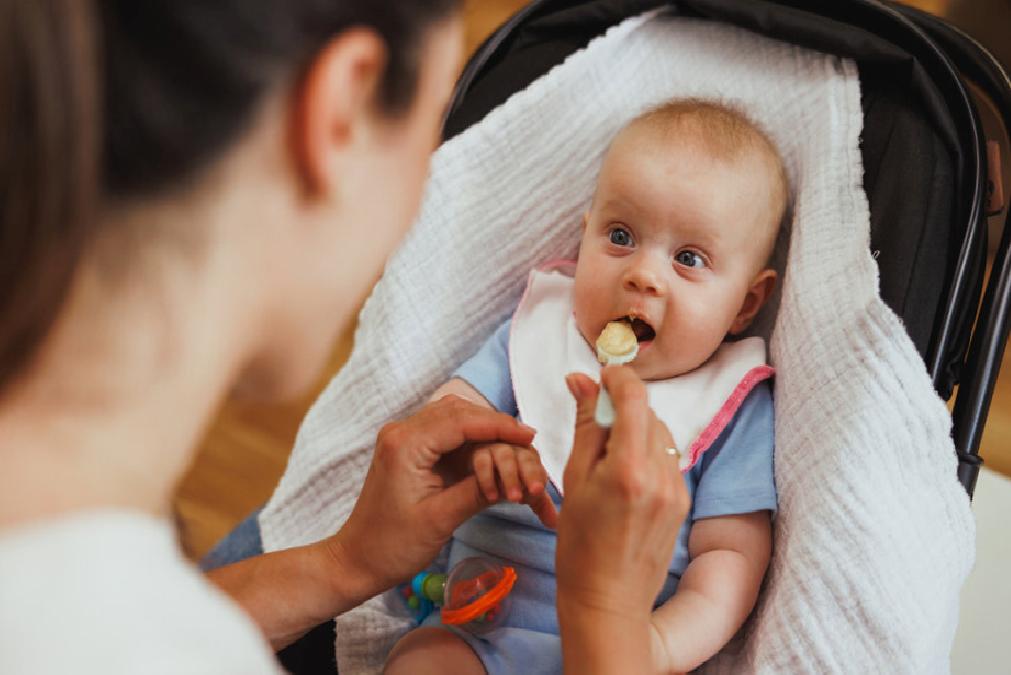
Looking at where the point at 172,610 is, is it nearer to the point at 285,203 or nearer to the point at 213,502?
the point at 285,203

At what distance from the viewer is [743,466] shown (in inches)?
39.9

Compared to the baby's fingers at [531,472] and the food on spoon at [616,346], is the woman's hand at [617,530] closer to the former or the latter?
the baby's fingers at [531,472]

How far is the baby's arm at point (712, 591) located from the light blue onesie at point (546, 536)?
22mm

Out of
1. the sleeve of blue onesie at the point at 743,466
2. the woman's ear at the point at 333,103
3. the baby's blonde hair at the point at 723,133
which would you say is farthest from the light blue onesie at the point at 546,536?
the woman's ear at the point at 333,103

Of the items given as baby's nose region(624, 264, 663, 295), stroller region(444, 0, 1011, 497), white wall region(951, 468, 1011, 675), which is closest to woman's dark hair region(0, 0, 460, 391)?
baby's nose region(624, 264, 663, 295)

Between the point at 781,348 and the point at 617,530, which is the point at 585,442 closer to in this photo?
the point at 617,530

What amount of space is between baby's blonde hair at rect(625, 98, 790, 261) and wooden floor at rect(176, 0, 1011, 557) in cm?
85

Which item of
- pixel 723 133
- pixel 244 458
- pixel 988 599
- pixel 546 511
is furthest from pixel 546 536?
pixel 244 458

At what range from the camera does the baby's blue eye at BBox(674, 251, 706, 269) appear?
1071 millimetres

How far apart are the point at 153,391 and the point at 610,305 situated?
62cm

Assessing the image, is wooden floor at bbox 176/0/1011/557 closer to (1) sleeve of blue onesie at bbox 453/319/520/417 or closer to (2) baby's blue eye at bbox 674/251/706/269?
(1) sleeve of blue onesie at bbox 453/319/520/417

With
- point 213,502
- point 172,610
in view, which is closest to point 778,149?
point 172,610

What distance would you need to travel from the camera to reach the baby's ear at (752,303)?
113 cm

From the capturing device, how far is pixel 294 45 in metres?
0.47
